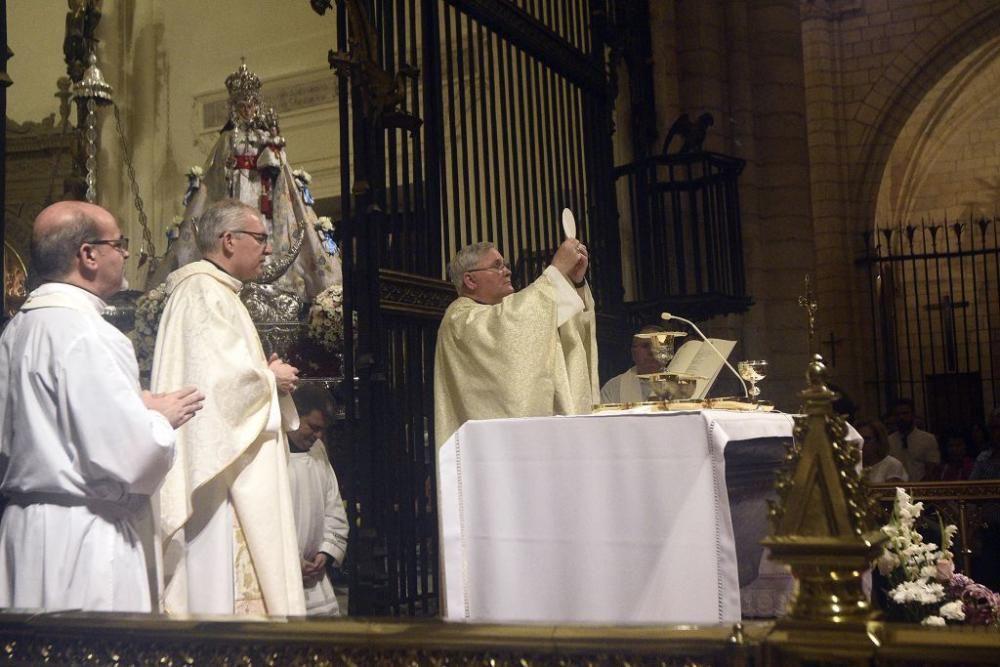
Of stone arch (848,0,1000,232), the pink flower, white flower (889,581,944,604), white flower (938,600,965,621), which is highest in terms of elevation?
stone arch (848,0,1000,232)

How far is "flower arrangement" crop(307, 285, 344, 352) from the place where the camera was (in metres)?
6.48

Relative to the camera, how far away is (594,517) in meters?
3.86

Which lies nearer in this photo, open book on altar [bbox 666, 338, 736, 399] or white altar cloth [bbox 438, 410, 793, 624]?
white altar cloth [bbox 438, 410, 793, 624]

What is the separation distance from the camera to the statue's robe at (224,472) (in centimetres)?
407

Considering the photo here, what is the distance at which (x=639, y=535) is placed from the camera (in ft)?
12.4

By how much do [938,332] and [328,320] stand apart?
14.4 meters

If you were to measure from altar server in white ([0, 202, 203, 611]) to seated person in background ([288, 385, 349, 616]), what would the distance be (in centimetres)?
192

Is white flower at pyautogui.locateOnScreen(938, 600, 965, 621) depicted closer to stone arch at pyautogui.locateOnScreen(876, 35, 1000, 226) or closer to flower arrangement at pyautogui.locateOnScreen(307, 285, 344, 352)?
flower arrangement at pyautogui.locateOnScreen(307, 285, 344, 352)

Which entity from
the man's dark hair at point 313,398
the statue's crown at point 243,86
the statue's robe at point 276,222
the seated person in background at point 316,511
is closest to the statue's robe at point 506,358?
the seated person in background at point 316,511

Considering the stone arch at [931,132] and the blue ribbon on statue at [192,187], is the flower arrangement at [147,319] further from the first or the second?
the stone arch at [931,132]

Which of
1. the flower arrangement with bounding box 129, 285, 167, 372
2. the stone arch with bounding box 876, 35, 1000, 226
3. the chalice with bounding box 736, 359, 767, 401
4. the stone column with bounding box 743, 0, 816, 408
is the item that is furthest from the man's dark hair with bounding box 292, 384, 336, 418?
the stone arch with bounding box 876, 35, 1000, 226

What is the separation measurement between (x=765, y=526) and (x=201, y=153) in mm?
7871

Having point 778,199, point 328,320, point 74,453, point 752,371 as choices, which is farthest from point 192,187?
point 74,453

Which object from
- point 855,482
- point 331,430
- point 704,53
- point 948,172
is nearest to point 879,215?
point 948,172
